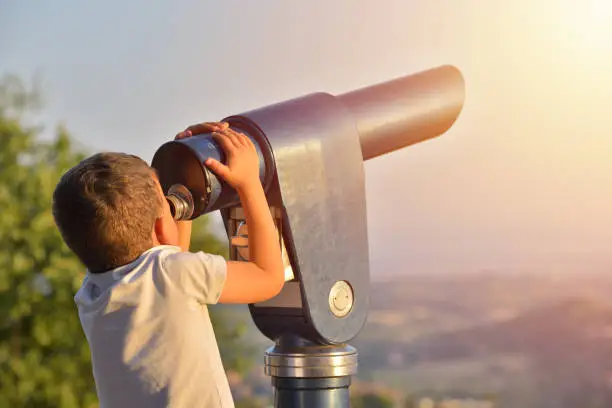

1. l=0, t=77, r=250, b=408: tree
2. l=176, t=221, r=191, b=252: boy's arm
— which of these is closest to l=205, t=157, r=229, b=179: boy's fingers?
l=176, t=221, r=191, b=252: boy's arm

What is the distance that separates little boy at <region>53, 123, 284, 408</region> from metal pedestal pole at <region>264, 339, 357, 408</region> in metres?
0.09

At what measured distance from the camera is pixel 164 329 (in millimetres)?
939

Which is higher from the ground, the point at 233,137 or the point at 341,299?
the point at 233,137

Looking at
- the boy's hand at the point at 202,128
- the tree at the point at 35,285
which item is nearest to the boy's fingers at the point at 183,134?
the boy's hand at the point at 202,128

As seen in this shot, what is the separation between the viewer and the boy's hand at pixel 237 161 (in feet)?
3.17

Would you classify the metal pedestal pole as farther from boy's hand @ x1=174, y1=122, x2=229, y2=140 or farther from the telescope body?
boy's hand @ x1=174, y1=122, x2=229, y2=140

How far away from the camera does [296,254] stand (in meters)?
1.03

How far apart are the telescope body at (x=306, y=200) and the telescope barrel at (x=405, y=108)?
0.10 feet

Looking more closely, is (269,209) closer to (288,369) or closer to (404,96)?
(288,369)

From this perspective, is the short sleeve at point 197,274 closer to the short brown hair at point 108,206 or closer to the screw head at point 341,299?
the short brown hair at point 108,206

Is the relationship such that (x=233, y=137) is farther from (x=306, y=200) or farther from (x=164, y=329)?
(x=164, y=329)

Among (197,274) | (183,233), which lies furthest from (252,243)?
(183,233)

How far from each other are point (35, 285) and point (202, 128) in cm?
182

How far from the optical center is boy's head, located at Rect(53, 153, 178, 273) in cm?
93
